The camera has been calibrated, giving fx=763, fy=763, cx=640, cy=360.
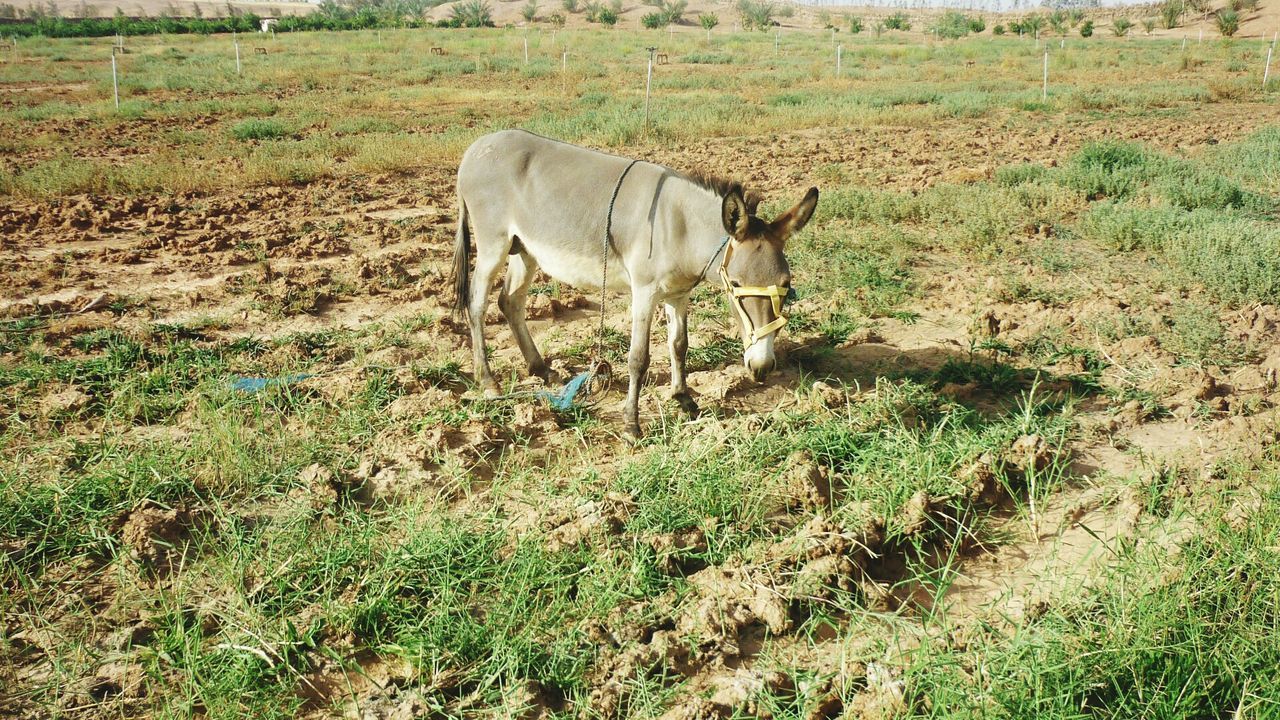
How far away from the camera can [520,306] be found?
5941 millimetres

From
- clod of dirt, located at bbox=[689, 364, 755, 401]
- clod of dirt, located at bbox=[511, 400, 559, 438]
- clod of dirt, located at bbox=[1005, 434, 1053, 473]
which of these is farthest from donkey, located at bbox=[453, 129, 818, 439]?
clod of dirt, located at bbox=[1005, 434, 1053, 473]

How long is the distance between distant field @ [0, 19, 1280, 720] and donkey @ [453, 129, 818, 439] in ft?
1.69

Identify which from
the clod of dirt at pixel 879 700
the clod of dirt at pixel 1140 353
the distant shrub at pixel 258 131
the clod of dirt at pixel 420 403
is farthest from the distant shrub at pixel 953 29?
the clod of dirt at pixel 879 700

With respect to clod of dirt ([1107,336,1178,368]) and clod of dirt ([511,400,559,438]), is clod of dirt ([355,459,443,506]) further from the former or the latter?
clod of dirt ([1107,336,1178,368])

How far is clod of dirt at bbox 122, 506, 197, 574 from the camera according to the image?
361 cm

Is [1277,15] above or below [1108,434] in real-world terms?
above

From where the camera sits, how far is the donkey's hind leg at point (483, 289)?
18.4ft

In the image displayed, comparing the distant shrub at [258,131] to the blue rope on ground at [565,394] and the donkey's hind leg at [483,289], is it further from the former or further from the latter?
the blue rope on ground at [565,394]

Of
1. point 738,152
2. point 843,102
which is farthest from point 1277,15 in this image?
point 738,152

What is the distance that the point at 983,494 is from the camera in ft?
13.6

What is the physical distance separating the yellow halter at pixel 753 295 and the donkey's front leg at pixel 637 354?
62cm

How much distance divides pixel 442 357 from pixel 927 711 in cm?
445

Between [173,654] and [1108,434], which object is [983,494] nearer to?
[1108,434]

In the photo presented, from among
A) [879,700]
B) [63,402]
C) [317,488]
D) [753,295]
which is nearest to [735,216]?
[753,295]
